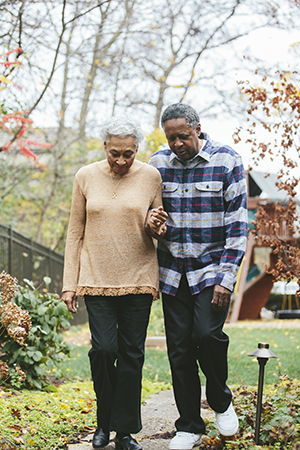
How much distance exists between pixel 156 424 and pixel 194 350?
0.96 metres

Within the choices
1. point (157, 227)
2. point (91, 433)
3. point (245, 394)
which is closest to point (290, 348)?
point (245, 394)

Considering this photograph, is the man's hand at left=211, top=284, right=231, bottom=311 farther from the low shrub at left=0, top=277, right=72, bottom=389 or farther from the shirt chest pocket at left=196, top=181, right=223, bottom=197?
the low shrub at left=0, top=277, right=72, bottom=389

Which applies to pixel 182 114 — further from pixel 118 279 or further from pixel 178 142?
pixel 118 279

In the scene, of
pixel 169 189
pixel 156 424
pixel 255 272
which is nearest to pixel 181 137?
pixel 169 189

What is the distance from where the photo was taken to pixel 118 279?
9.96 ft

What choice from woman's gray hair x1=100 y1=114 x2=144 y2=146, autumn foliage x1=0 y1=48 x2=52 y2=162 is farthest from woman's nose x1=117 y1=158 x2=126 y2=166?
autumn foliage x1=0 y1=48 x2=52 y2=162

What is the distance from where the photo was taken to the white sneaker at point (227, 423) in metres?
2.91

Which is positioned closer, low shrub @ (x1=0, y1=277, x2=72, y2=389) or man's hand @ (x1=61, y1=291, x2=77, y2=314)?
man's hand @ (x1=61, y1=291, x2=77, y2=314)

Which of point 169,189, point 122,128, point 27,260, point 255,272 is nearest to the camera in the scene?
point 122,128

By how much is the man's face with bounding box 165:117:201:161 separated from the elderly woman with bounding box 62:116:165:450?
0.22 meters

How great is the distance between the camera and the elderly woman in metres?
3.00

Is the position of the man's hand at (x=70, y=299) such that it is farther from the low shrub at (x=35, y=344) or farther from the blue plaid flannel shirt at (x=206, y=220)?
the low shrub at (x=35, y=344)

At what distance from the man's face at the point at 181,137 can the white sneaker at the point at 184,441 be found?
168 centimetres

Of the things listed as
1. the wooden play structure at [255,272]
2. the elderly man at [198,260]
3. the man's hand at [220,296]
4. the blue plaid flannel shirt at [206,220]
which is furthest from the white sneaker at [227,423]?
the wooden play structure at [255,272]
